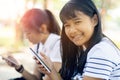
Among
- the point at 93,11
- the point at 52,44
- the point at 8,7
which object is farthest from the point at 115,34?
the point at 93,11

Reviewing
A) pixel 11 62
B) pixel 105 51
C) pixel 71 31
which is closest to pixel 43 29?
pixel 11 62

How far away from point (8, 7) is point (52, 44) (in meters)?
1.58

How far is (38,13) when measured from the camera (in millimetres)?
2002

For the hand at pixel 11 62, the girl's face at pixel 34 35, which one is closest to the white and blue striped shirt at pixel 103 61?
the girl's face at pixel 34 35

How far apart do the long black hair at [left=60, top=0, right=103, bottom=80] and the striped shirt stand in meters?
0.07

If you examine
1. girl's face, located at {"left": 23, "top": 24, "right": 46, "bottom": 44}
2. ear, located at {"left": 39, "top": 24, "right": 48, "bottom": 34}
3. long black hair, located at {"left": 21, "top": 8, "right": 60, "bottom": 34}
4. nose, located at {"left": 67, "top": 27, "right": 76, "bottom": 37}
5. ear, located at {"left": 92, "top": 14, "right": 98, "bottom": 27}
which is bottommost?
girl's face, located at {"left": 23, "top": 24, "right": 46, "bottom": 44}

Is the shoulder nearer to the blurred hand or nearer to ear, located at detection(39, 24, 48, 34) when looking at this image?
ear, located at detection(39, 24, 48, 34)

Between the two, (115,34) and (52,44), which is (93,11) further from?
(115,34)

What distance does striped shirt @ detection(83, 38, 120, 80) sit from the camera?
4.38 ft

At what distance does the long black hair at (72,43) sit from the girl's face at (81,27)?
2 centimetres

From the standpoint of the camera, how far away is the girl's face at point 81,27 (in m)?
1.40

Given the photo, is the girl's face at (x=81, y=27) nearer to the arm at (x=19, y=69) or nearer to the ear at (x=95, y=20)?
the ear at (x=95, y=20)

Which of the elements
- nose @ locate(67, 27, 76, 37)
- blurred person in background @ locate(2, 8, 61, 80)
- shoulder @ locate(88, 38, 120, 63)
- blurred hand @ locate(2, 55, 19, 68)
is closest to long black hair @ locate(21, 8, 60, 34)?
blurred person in background @ locate(2, 8, 61, 80)

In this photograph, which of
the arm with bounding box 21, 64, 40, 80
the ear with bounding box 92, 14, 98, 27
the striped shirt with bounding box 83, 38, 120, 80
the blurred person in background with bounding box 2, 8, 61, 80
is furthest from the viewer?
the arm with bounding box 21, 64, 40, 80
